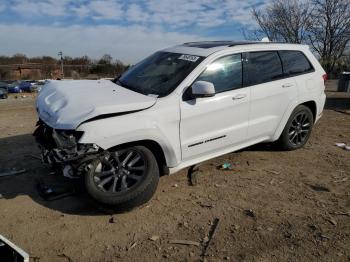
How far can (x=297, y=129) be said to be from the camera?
6.01 metres

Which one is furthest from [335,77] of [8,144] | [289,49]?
[8,144]

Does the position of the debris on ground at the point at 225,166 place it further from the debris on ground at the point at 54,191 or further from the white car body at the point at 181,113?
the debris on ground at the point at 54,191

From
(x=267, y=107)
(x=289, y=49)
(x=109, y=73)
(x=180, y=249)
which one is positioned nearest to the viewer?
(x=180, y=249)

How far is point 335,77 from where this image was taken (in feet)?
87.3

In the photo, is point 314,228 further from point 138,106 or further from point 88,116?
point 88,116

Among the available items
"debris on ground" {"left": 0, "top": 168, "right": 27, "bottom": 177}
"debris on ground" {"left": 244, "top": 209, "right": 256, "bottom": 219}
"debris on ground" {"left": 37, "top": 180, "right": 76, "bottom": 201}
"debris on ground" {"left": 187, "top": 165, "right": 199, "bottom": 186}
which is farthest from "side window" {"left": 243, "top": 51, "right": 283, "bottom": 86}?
"debris on ground" {"left": 0, "top": 168, "right": 27, "bottom": 177}

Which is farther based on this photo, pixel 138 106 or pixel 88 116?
pixel 138 106

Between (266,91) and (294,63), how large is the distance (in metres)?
0.98

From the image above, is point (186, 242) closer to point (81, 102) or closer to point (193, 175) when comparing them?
point (193, 175)

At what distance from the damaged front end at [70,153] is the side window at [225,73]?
5.33ft

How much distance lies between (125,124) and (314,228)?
222cm

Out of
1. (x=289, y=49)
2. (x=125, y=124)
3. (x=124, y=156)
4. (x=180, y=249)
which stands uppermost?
(x=289, y=49)

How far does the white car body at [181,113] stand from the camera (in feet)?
12.6

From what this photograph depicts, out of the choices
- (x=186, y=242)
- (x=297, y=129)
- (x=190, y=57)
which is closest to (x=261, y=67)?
(x=190, y=57)
